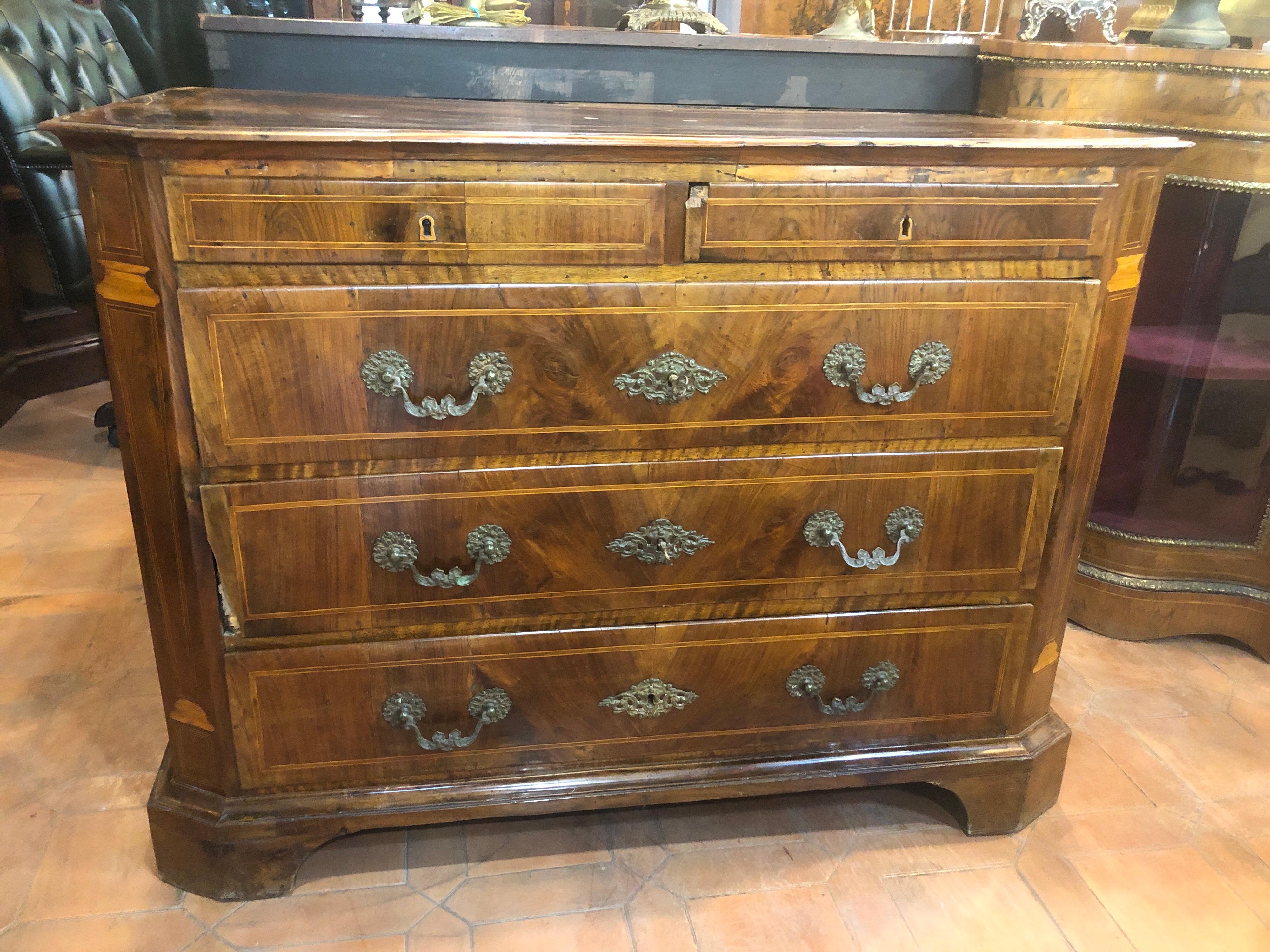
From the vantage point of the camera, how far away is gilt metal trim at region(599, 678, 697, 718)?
1355 millimetres

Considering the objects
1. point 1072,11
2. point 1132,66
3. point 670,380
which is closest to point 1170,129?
point 1132,66

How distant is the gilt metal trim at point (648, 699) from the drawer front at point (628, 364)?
1.19 feet

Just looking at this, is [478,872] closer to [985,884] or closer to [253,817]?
[253,817]

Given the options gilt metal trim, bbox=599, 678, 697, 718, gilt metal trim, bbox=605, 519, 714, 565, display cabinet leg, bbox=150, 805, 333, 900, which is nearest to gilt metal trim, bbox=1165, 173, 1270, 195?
gilt metal trim, bbox=605, 519, 714, 565

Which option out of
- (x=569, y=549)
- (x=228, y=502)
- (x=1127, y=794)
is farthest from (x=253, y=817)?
(x=1127, y=794)

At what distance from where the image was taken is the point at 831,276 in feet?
3.89

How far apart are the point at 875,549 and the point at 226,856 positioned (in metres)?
1.00

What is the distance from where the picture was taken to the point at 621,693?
136cm

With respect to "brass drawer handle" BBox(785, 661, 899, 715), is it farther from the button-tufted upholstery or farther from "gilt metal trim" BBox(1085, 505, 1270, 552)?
the button-tufted upholstery

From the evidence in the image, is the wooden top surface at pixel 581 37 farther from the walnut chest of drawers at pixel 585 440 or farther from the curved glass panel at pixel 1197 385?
the curved glass panel at pixel 1197 385

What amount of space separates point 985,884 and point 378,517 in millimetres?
1054

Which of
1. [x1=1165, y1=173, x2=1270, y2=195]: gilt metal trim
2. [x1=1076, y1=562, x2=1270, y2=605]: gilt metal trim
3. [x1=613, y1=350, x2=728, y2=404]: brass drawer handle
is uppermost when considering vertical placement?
[x1=1165, y1=173, x2=1270, y2=195]: gilt metal trim

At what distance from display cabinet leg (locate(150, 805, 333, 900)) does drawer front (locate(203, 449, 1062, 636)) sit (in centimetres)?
32

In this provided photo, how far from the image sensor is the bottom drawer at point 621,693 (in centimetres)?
128
